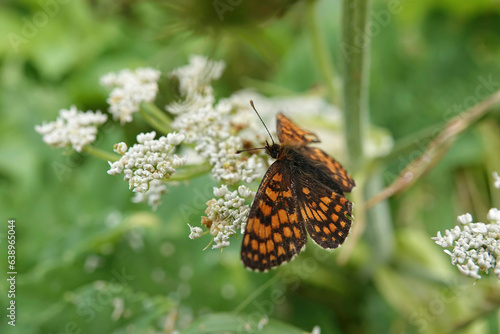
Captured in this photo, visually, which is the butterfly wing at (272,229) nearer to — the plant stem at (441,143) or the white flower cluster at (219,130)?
the white flower cluster at (219,130)

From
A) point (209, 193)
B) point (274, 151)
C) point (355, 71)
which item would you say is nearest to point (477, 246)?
point (274, 151)

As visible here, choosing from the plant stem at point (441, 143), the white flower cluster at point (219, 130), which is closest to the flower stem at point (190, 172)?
the white flower cluster at point (219, 130)

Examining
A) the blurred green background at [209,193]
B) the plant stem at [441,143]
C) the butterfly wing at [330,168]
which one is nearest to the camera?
the butterfly wing at [330,168]

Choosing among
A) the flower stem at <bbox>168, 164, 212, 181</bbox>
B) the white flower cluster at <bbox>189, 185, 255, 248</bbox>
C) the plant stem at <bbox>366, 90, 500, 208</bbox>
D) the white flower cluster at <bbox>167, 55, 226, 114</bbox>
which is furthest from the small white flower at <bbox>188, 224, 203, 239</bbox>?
the plant stem at <bbox>366, 90, 500, 208</bbox>

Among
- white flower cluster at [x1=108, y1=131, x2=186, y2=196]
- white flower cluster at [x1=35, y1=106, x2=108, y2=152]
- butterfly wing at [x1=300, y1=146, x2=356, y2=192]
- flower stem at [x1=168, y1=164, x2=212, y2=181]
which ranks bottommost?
butterfly wing at [x1=300, y1=146, x2=356, y2=192]

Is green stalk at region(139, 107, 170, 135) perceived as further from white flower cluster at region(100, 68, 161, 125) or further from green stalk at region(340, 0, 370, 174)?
green stalk at region(340, 0, 370, 174)

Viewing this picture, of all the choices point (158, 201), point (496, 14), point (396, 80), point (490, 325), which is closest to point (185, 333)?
point (158, 201)

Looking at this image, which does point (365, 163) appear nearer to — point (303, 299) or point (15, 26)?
point (303, 299)
